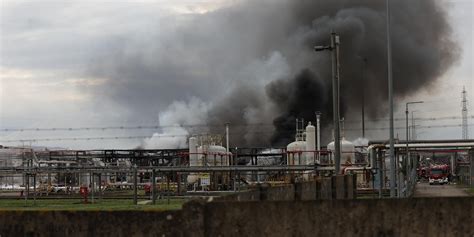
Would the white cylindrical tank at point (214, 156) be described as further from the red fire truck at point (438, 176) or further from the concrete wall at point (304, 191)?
the red fire truck at point (438, 176)

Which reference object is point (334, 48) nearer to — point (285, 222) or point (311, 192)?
point (311, 192)

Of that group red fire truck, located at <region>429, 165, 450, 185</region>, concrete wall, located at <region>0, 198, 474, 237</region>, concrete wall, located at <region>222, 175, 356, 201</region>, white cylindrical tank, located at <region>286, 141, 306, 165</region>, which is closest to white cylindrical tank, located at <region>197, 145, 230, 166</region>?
white cylindrical tank, located at <region>286, 141, 306, 165</region>

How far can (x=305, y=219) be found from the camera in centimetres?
671

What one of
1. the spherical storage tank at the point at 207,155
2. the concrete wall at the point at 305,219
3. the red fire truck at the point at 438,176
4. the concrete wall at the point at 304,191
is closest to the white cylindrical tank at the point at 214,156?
the spherical storage tank at the point at 207,155

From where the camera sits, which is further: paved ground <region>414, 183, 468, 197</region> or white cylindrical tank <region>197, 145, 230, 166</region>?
white cylindrical tank <region>197, 145, 230, 166</region>

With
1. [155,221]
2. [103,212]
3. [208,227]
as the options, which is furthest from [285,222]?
[103,212]

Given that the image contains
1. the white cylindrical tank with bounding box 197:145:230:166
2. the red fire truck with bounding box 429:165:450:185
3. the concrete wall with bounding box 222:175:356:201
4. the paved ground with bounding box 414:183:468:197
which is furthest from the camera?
the red fire truck with bounding box 429:165:450:185

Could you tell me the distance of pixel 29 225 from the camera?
6992 millimetres

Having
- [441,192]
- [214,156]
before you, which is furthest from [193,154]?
[441,192]

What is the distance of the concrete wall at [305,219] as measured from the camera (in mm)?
6629

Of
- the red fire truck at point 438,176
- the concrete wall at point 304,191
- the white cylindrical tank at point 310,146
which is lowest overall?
the red fire truck at point 438,176

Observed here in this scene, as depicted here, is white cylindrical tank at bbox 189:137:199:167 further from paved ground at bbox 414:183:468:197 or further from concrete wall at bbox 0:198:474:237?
concrete wall at bbox 0:198:474:237

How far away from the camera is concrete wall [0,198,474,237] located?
6.63m

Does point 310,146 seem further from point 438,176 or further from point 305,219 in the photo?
point 305,219
